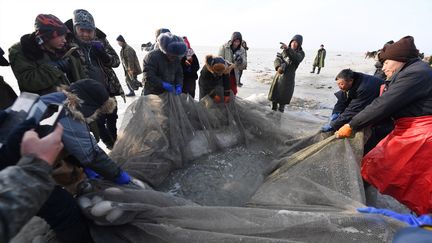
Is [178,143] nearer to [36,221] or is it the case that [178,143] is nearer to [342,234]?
[36,221]

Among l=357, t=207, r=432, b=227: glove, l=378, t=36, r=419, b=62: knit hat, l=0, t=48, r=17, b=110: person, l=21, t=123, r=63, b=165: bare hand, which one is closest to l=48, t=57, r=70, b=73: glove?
l=0, t=48, r=17, b=110: person

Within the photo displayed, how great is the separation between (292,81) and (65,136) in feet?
14.8

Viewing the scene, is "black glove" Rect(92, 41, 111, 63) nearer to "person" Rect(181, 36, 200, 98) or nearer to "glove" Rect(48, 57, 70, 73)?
"glove" Rect(48, 57, 70, 73)

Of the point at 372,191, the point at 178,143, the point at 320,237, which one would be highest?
the point at 320,237

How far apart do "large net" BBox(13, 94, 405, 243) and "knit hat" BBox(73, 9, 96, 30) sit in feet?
3.22

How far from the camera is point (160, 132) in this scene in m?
2.56

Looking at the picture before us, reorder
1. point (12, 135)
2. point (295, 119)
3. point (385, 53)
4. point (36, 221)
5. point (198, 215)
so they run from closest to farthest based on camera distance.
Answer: point (12, 135)
point (198, 215)
point (36, 221)
point (385, 53)
point (295, 119)

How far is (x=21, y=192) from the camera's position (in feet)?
2.73

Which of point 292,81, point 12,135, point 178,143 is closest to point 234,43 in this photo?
point 292,81

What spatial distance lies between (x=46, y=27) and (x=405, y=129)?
3001 mm

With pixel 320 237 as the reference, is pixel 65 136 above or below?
above

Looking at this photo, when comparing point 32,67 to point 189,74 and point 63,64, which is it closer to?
point 63,64

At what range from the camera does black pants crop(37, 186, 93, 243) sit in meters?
1.29

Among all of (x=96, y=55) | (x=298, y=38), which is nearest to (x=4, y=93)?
(x=96, y=55)
